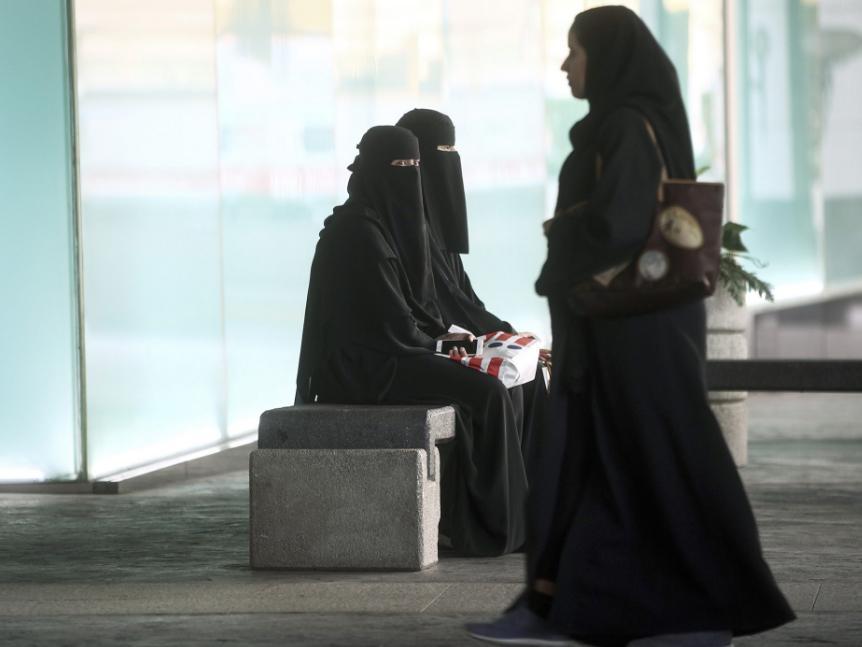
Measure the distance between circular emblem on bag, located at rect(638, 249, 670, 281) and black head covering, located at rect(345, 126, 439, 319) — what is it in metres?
2.30

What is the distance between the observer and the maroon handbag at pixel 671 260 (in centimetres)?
419

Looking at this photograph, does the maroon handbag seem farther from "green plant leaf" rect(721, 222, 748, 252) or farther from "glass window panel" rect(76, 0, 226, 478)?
"green plant leaf" rect(721, 222, 748, 252)

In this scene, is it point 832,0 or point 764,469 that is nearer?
point 764,469

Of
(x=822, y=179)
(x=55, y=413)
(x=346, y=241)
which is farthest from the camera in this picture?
(x=822, y=179)

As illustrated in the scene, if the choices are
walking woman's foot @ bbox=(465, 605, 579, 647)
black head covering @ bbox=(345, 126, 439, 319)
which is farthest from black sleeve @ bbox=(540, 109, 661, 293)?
black head covering @ bbox=(345, 126, 439, 319)

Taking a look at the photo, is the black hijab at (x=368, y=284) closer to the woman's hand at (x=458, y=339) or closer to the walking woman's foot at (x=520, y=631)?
the woman's hand at (x=458, y=339)

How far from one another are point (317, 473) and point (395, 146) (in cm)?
126

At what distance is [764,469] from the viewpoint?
9.11 meters

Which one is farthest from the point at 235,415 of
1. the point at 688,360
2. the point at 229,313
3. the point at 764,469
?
the point at 688,360

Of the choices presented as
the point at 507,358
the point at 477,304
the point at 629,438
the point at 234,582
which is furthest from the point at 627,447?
the point at 477,304

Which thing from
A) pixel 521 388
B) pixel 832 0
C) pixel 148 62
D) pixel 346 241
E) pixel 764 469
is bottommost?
pixel 764 469

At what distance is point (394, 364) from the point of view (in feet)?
20.4

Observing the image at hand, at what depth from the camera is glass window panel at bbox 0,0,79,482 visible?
781 cm

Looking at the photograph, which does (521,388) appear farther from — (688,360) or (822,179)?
(822,179)
